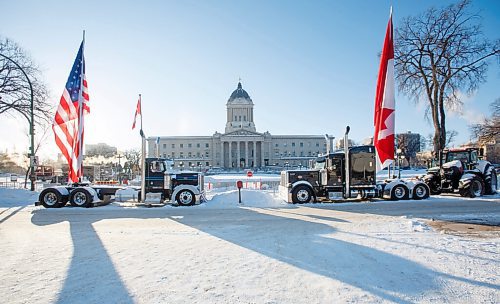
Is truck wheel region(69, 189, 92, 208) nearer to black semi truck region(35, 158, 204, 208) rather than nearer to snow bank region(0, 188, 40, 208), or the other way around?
black semi truck region(35, 158, 204, 208)

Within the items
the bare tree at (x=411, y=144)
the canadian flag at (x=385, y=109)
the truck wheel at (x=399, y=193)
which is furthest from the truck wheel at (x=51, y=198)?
the bare tree at (x=411, y=144)

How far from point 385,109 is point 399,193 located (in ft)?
28.8

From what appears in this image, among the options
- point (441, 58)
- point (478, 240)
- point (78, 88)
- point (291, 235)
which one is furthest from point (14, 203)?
point (441, 58)

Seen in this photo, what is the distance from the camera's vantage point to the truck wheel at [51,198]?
573 inches

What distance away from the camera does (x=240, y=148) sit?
11538cm

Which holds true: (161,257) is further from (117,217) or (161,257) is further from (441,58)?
(441,58)

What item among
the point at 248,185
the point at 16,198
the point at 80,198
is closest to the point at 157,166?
the point at 80,198

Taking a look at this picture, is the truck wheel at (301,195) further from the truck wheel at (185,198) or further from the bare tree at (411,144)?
the bare tree at (411,144)

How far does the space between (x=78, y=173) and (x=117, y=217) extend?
4579 mm

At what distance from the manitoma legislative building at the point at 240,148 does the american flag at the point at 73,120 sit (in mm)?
96517

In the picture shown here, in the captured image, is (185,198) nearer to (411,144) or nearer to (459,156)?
(459,156)

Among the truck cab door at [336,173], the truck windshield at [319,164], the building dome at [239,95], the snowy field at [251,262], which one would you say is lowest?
the snowy field at [251,262]

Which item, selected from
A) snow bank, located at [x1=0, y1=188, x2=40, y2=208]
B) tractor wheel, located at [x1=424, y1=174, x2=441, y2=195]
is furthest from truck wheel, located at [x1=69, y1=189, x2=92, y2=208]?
tractor wheel, located at [x1=424, y1=174, x2=441, y2=195]

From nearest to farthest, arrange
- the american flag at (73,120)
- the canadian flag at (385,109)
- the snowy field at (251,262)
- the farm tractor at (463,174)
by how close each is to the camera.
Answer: the snowy field at (251,262), the canadian flag at (385,109), the american flag at (73,120), the farm tractor at (463,174)
